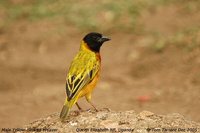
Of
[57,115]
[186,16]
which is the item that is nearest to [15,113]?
[57,115]

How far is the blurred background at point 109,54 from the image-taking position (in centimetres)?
1564

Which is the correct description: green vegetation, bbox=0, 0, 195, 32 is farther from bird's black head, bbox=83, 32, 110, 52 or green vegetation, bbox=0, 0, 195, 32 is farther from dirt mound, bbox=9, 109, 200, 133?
dirt mound, bbox=9, 109, 200, 133

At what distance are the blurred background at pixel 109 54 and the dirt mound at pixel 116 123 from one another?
3370mm

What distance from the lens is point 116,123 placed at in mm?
10141

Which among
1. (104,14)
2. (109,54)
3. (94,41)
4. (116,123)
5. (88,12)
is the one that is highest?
(88,12)

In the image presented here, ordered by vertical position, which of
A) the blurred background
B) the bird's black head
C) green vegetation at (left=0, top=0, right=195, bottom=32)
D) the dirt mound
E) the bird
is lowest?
the dirt mound

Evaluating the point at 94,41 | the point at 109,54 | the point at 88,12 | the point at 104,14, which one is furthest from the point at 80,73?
the point at 88,12

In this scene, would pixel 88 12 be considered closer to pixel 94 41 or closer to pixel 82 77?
pixel 94 41

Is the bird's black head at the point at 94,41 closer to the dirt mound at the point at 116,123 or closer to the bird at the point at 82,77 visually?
the bird at the point at 82,77

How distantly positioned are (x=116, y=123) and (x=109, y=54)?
29.7 feet

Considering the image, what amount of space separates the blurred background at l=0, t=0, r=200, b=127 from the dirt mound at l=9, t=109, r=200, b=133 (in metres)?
3.37

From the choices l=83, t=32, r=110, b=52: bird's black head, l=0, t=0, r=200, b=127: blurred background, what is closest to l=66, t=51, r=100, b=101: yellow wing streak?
l=83, t=32, r=110, b=52: bird's black head

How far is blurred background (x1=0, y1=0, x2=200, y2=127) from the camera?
15641mm

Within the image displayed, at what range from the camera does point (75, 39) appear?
2011cm
